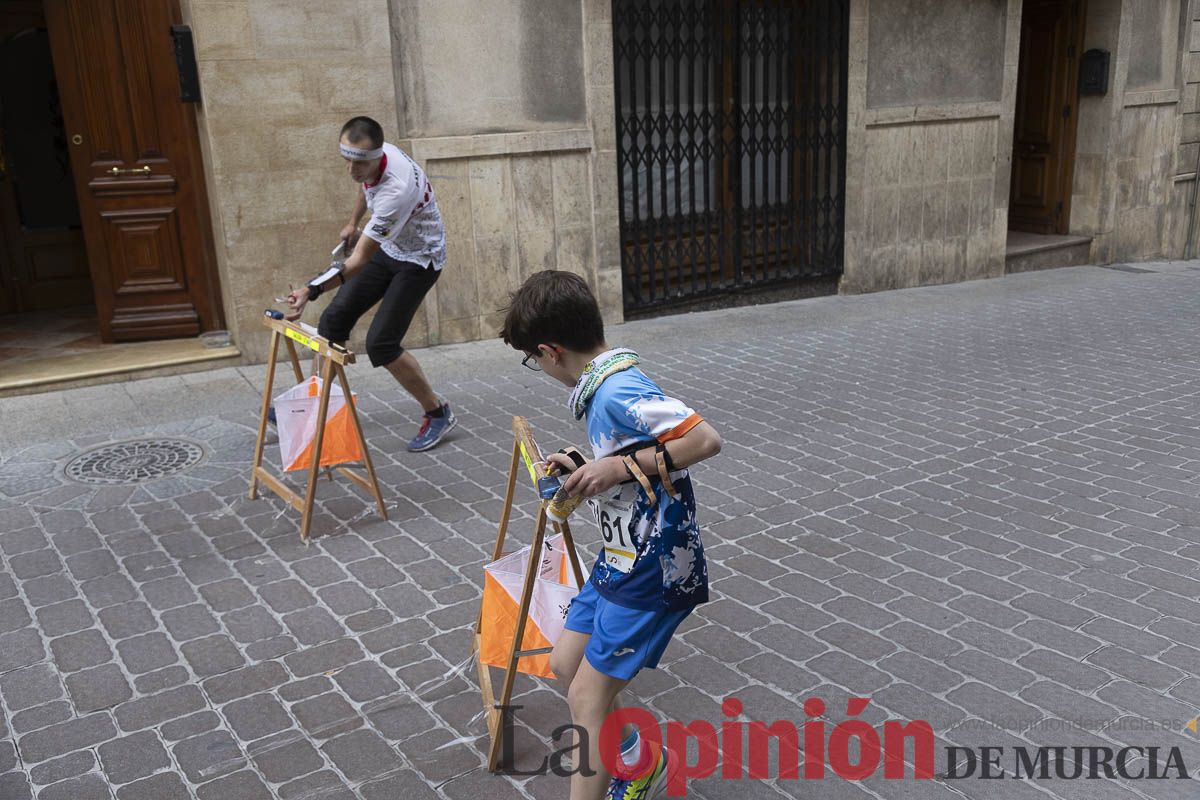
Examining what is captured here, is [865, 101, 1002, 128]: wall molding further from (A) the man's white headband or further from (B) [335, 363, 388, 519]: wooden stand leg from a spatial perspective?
(B) [335, 363, 388, 519]: wooden stand leg

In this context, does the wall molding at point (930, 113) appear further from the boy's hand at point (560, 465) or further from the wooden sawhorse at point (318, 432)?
the boy's hand at point (560, 465)

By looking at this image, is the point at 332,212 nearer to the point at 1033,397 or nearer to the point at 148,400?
the point at 148,400

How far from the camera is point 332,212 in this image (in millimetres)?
7906

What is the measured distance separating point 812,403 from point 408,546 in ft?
10.6

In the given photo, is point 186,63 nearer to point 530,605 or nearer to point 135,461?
point 135,461

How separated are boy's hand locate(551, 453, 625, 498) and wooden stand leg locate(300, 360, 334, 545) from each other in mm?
2401

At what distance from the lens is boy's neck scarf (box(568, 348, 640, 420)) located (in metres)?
2.64

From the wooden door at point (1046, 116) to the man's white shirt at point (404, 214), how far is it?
10.2 meters

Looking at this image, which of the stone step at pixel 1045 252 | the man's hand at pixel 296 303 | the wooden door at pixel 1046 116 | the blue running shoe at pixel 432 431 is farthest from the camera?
the wooden door at pixel 1046 116

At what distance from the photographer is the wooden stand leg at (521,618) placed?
9.67ft

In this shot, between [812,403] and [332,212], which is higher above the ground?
[332,212]

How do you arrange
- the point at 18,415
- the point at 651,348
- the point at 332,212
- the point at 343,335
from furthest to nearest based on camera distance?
the point at 651,348 < the point at 332,212 < the point at 18,415 < the point at 343,335

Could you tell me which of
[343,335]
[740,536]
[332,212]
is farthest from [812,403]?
[332,212]

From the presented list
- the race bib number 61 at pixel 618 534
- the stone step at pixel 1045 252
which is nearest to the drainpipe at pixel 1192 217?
the stone step at pixel 1045 252
